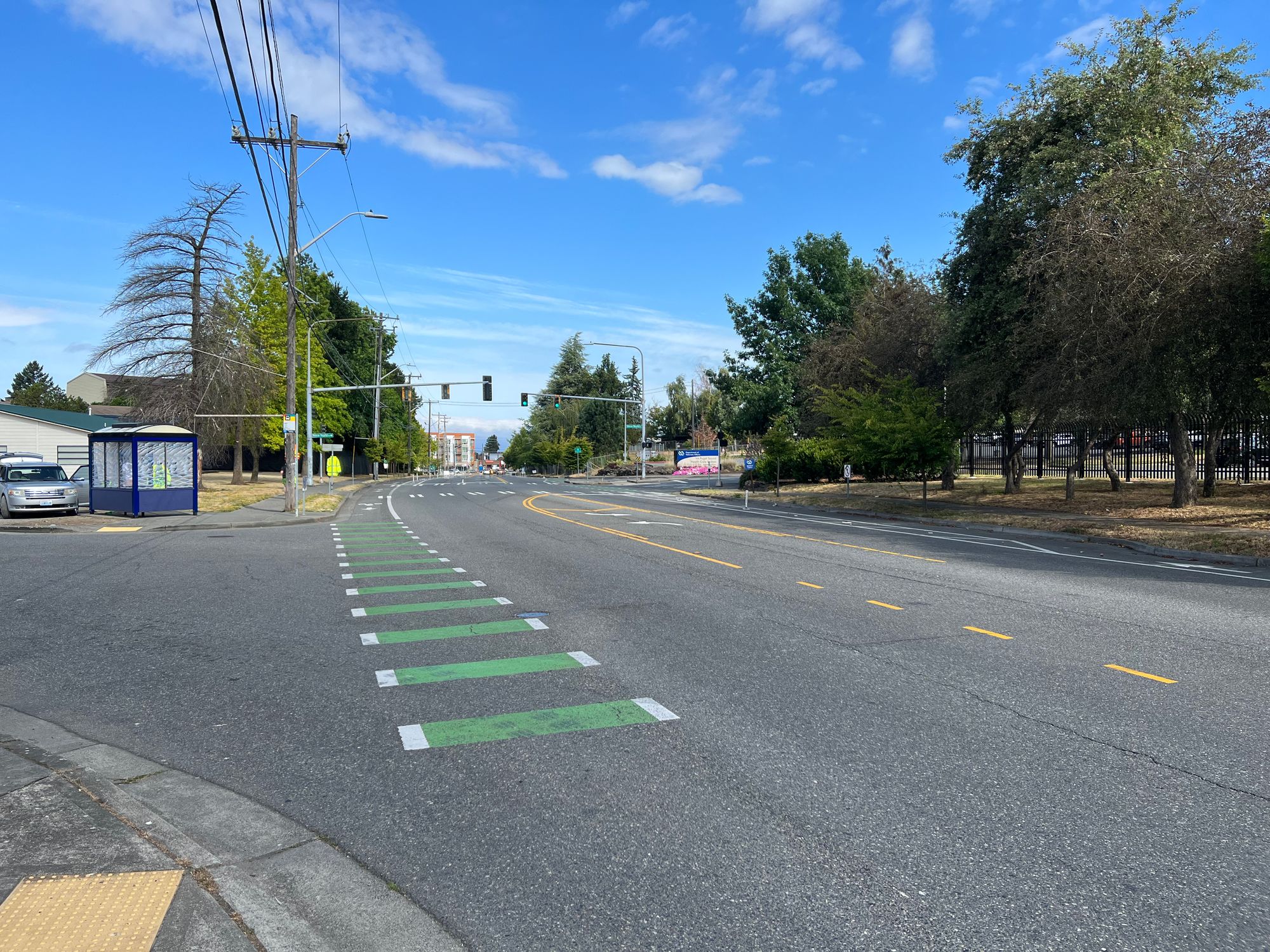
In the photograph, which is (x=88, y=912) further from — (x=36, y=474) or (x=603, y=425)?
(x=603, y=425)

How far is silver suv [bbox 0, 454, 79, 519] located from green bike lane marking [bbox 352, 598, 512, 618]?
735 inches

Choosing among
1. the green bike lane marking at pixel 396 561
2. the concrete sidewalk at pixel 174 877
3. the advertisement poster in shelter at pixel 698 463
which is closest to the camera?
the concrete sidewalk at pixel 174 877

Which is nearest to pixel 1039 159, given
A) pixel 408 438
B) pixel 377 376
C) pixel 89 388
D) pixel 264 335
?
pixel 264 335

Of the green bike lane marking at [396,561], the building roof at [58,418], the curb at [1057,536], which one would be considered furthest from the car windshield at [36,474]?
the building roof at [58,418]

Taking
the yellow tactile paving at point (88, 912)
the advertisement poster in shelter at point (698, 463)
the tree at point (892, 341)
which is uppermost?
the tree at point (892, 341)

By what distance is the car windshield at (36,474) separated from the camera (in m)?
23.8

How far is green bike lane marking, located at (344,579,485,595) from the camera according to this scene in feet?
36.6

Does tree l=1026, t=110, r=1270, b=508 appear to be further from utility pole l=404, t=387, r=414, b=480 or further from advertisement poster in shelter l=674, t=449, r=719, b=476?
utility pole l=404, t=387, r=414, b=480

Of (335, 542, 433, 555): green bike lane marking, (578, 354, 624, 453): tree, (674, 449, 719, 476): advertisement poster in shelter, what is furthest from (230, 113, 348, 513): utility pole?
(578, 354, 624, 453): tree

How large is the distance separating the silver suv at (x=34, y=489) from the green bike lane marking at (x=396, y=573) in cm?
1559

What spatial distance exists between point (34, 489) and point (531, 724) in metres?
23.5

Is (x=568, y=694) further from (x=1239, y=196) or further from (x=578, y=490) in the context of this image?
(x=578, y=490)

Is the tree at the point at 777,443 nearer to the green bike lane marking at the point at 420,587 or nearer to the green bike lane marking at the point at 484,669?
the green bike lane marking at the point at 420,587

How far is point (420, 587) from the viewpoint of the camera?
1156cm
